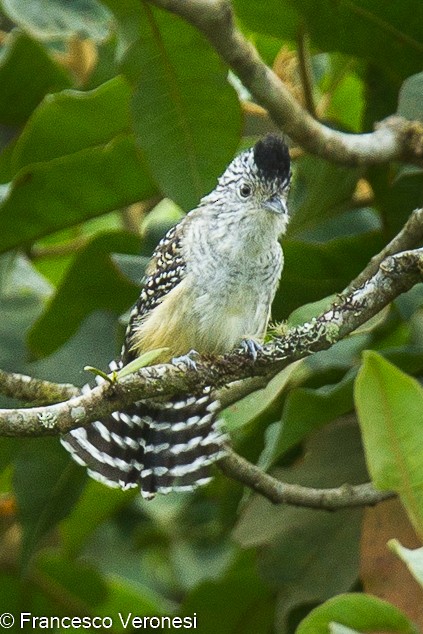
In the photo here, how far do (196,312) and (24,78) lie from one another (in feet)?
3.82

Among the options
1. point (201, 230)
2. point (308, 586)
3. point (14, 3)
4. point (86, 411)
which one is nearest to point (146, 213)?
point (201, 230)

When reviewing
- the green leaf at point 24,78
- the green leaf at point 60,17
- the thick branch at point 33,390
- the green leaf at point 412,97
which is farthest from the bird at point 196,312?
the green leaf at point 24,78

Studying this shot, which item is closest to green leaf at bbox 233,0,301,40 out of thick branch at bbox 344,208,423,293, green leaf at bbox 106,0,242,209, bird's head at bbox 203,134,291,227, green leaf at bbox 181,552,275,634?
green leaf at bbox 106,0,242,209

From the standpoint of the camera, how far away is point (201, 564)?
16.8 ft

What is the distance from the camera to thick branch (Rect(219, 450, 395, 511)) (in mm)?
3330

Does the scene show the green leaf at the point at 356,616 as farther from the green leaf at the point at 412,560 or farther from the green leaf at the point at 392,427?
the green leaf at the point at 412,560

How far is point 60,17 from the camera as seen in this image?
3.72m

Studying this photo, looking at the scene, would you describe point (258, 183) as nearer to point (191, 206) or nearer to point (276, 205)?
point (276, 205)

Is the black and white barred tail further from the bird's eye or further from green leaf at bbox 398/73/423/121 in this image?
green leaf at bbox 398/73/423/121

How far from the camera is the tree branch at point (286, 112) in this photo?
3104mm

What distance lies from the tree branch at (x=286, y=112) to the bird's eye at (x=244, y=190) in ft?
1.17

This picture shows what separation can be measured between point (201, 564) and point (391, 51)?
2367 millimetres

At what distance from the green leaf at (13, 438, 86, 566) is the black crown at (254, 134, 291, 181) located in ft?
3.65

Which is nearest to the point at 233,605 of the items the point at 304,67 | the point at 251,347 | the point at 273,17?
the point at 251,347
